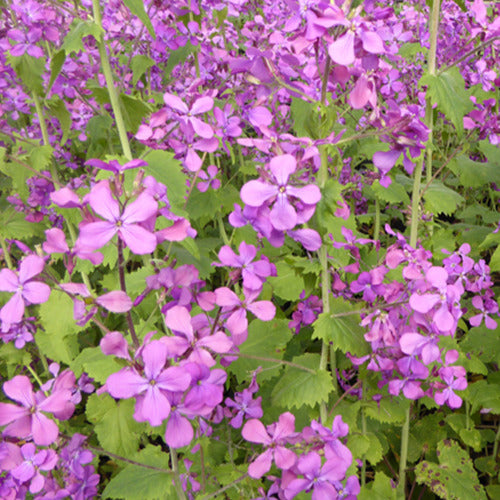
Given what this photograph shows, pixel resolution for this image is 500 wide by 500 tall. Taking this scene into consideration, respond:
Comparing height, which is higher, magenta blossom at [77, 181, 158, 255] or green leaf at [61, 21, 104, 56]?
green leaf at [61, 21, 104, 56]

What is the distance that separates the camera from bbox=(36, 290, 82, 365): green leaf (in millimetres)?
2486

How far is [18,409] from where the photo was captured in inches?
42.9

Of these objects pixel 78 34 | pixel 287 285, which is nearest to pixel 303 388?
pixel 287 285

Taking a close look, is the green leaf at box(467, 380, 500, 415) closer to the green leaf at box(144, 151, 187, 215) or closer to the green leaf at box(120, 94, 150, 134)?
the green leaf at box(144, 151, 187, 215)

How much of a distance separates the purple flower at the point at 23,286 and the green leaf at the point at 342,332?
0.91 metres

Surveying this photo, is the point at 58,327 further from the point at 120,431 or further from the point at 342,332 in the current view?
the point at 342,332

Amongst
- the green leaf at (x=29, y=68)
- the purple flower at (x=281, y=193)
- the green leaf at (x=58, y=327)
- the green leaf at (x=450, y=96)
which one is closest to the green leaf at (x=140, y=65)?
the green leaf at (x=29, y=68)

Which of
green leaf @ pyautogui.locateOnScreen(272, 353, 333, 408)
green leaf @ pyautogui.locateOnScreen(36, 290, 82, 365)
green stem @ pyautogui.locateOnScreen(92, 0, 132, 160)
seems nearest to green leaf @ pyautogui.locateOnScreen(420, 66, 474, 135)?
green leaf @ pyautogui.locateOnScreen(272, 353, 333, 408)

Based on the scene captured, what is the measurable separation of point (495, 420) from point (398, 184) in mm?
1499

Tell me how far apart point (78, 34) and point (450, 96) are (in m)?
1.47

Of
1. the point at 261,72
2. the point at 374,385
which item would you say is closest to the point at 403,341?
the point at 374,385

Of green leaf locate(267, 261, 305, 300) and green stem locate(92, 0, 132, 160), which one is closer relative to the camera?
green stem locate(92, 0, 132, 160)

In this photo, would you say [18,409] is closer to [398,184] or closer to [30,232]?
[30,232]

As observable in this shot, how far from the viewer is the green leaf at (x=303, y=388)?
5.65 feet
